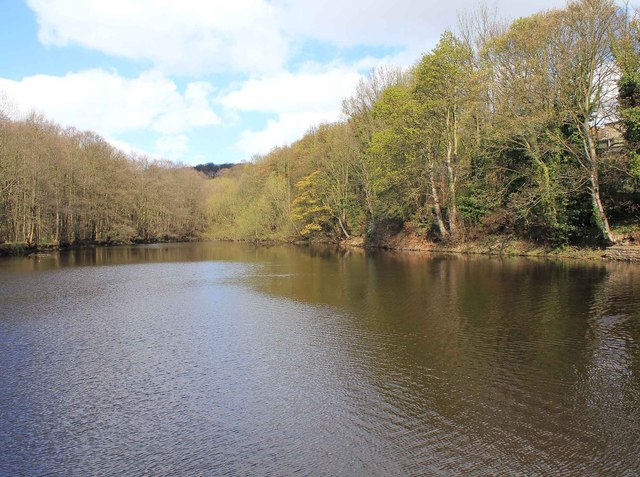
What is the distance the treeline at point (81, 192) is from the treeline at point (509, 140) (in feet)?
85.9

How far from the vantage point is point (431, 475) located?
5508 millimetres

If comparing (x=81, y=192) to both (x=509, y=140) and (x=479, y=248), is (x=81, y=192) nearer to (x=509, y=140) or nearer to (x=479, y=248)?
(x=479, y=248)

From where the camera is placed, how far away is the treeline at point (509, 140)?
24.3m

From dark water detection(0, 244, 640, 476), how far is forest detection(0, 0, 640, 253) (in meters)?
10.7

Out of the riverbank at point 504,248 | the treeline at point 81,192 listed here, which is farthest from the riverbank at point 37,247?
the riverbank at point 504,248

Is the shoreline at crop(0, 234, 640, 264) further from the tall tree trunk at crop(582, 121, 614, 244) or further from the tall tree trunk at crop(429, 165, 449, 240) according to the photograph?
the tall tree trunk at crop(582, 121, 614, 244)

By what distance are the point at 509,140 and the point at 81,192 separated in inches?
1779

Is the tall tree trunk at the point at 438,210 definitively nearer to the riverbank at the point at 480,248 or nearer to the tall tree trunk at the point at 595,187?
the riverbank at the point at 480,248

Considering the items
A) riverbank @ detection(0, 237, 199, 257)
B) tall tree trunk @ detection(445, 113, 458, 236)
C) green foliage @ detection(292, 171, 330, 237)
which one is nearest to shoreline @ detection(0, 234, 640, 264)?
riverbank @ detection(0, 237, 199, 257)

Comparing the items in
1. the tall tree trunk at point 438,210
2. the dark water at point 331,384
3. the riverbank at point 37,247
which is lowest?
the dark water at point 331,384

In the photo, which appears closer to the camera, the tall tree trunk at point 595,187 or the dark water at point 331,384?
the dark water at point 331,384

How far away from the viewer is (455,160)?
35938 millimetres

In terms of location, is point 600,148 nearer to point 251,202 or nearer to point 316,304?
point 316,304

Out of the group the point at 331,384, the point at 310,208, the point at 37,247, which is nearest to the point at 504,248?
the point at 331,384
